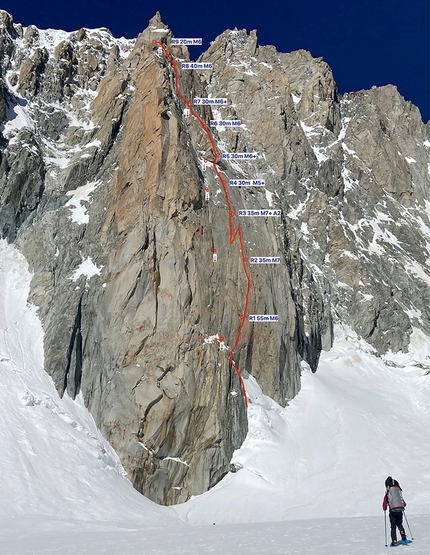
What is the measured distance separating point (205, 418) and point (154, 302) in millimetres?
7720

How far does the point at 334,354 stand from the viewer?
48625 millimetres

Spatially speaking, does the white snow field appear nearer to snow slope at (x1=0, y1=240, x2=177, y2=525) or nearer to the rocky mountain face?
snow slope at (x1=0, y1=240, x2=177, y2=525)

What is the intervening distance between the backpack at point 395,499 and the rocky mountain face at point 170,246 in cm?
1927

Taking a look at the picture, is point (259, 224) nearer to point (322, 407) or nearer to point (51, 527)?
point (322, 407)

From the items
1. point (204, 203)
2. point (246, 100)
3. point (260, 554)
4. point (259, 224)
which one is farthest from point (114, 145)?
point (260, 554)

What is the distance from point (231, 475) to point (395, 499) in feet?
64.0

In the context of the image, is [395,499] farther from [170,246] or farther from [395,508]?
[170,246]

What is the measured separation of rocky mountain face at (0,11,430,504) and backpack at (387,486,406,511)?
19.3 meters

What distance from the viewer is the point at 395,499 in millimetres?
14516

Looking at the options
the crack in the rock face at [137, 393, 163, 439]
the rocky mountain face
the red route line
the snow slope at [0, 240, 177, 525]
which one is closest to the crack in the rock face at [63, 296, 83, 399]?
the rocky mountain face

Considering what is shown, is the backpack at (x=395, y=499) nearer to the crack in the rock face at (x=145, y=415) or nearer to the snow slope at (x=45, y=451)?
the snow slope at (x=45, y=451)

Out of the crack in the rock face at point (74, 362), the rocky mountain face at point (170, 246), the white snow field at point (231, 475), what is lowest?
the white snow field at point (231, 475)

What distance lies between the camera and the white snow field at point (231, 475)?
54.0 ft

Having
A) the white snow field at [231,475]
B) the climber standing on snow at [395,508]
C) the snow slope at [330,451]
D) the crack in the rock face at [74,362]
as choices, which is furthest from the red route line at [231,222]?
the climber standing on snow at [395,508]
